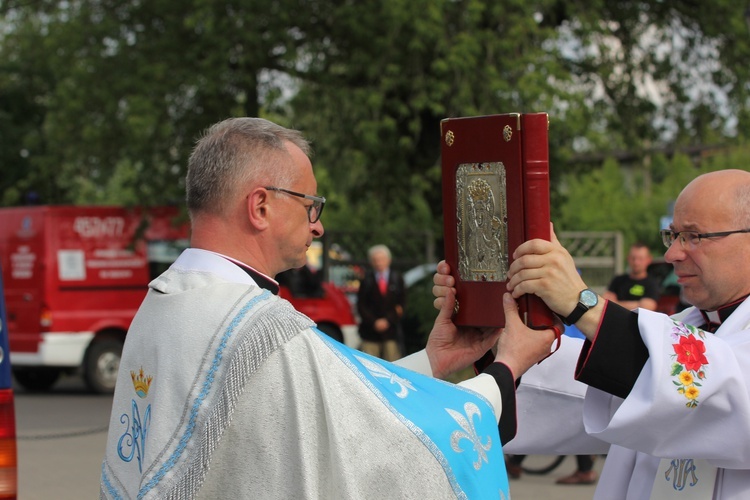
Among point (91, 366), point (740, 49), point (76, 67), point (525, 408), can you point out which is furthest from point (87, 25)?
point (525, 408)

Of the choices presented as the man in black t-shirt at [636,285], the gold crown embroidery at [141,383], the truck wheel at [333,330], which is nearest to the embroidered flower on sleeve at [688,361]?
the gold crown embroidery at [141,383]

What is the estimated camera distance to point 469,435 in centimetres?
245

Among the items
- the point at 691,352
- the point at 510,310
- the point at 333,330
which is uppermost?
the point at 510,310

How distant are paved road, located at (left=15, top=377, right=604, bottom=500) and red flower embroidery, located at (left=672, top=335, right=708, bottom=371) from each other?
576cm

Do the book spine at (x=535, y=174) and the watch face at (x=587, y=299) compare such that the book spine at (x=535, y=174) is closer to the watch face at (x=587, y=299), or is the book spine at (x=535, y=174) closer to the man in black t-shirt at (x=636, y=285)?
the watch face at (x=587, y=299)

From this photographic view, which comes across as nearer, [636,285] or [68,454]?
[636,285]

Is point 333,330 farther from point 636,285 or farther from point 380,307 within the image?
point 636,285

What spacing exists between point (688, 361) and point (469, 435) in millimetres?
632

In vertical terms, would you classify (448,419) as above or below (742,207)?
below

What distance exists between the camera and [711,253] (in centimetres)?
304

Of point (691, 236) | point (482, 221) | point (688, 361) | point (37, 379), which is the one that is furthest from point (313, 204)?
point (37, 379)

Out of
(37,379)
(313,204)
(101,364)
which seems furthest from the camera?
(37,379)

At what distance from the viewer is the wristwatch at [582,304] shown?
8.95 ft

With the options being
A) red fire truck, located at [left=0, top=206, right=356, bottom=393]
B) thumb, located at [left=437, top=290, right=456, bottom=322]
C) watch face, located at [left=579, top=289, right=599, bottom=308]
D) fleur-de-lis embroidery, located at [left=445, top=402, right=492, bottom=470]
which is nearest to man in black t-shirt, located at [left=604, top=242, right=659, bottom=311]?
red fire truck, located at [left=0, top=206, right=356, bottom=393]
